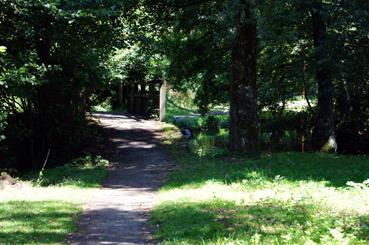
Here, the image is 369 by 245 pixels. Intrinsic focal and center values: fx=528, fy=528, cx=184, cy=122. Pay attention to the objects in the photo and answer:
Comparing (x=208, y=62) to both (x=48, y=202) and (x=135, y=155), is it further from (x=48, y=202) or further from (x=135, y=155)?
(x=48, y=202)

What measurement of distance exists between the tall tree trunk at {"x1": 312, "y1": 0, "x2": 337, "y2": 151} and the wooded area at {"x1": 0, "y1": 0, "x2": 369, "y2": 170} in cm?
4

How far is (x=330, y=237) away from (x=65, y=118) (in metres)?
14.7

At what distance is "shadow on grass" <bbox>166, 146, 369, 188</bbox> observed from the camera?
1253cm

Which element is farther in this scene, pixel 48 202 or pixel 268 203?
pixel 48 202

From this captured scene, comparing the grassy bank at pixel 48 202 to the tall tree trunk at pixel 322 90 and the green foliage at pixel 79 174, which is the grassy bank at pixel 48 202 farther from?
the tall tree trunk at pixel 322 90

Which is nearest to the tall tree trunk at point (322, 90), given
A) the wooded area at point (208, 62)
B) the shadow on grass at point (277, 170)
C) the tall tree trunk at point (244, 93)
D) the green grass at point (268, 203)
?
the wooded area at point (208, 62)

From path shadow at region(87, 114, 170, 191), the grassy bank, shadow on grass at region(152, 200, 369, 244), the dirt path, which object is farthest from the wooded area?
shadow on grass at region(152, 200, 369, 244)

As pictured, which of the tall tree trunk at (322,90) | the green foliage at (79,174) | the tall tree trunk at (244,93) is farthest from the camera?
the tall tree trunk at (244,93)

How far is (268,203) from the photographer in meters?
9.51

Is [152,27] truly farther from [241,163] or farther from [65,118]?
[241,163]

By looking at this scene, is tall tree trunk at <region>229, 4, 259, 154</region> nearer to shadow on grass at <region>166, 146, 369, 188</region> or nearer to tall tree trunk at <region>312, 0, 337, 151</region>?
shadow on grass at <region>166, 146, 369, 188</region>

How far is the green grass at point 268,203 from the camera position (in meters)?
7.04

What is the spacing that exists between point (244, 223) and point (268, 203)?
1.55 meters

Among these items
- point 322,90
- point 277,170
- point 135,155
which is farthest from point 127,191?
point 322,90
